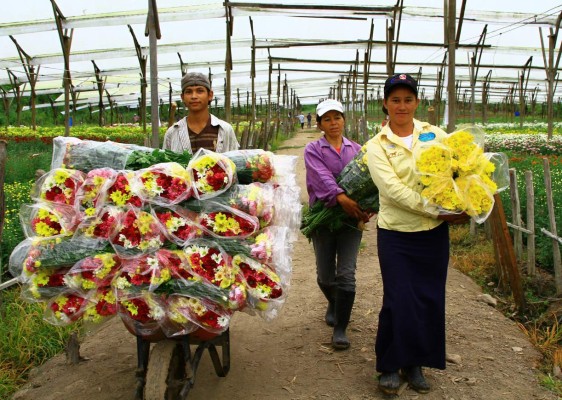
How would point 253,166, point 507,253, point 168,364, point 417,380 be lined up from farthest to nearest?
point 507,253 → point 417,380 → point 253,166 → point 168,364

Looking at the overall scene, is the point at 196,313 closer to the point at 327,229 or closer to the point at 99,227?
the point at 99,227

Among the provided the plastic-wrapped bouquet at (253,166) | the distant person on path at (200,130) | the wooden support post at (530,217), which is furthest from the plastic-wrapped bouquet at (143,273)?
the wooden support post at (530,217)

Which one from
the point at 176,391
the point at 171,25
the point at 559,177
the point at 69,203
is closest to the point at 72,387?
the point at 176,391

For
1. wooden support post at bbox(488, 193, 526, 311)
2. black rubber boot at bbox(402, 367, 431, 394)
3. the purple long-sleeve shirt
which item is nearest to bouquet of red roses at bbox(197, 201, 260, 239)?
the purple long-sleeve shirt

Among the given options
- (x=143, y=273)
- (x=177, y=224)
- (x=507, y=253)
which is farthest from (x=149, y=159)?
Answer: (x=507, y=253)

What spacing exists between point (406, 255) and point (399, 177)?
0.50m

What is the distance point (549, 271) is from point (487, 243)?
958mm

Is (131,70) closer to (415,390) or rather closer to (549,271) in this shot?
(549,271)

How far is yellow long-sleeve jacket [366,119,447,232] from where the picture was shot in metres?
3.38

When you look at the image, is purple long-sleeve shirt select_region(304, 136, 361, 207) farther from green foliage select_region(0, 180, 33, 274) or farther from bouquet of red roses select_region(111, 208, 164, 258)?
green foliage select_region(0, 180, 33, 274)

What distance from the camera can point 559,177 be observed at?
826 centimetres

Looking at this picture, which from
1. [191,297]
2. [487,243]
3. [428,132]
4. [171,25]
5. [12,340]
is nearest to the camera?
[191,297]

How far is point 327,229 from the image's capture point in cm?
437

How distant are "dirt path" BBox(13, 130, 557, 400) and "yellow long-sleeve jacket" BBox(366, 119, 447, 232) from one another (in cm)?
116
